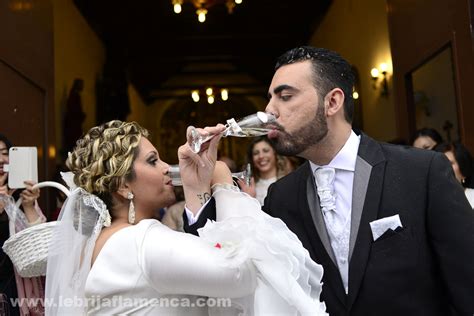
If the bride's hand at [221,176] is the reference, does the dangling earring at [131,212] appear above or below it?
below

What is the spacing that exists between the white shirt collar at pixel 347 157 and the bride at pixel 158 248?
14.2 inches

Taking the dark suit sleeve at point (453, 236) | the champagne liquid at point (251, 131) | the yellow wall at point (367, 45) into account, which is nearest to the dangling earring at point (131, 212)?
the champagne liquid at point (251, 131)

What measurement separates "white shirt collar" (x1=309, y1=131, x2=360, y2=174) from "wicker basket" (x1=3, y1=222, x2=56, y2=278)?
112 centimetres

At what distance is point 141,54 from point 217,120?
4.79 m

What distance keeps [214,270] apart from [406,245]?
634mm

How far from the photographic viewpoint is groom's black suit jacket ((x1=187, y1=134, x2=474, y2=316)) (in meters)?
1.75

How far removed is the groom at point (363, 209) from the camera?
1.76 m

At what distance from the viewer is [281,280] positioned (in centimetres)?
161

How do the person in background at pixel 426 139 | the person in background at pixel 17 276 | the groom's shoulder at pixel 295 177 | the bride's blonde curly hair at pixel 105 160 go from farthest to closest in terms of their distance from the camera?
the person in background at pixel 426 139 → the person in background at pixel 17 276 → the groom's shoulder at pixel 295 177 → the bride's blonde curly hair at pixel 105 160

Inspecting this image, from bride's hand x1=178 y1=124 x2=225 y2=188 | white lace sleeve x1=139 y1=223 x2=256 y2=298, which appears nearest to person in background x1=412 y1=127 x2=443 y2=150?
bride's hand x1=178 y1=124 x2=225 y2=188

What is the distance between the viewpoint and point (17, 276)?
2484 millimetres

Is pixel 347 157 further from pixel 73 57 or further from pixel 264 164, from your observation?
pixel 73 57

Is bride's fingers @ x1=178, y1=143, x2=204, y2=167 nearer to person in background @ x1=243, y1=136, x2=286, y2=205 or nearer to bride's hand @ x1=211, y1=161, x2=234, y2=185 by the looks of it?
bride's hand @ x1=211, y1=161, x2=234, y2=185

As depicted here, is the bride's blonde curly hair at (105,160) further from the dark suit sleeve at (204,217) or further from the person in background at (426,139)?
the person in background at (426,139)
